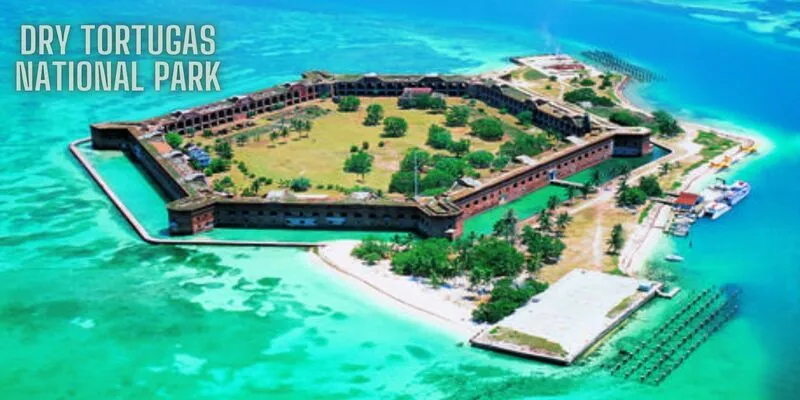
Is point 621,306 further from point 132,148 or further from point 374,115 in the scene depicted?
point 132,148

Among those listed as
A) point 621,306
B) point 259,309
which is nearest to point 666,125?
point 621,306

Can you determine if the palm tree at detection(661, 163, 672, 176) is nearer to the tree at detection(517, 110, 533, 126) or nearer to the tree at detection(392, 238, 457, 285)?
the tree at detection(517, 110, 533, 126)

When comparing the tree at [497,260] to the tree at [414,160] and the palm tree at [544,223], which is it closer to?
the palm tree at [544,223]

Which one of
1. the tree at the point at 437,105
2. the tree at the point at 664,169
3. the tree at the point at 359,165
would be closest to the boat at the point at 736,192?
the tree at the point at 664,169

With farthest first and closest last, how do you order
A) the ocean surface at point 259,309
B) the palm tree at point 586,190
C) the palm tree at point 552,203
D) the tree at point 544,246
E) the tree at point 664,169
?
the tree at point 664,169
the palm tree at point 586,190
the palm tree at point 552,203
the tree at point 544,246
the ocean surface at point 259,309

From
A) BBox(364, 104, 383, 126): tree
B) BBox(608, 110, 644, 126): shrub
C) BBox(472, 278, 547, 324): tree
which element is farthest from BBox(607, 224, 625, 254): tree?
BBox(364, 104, 383, 126): tree
